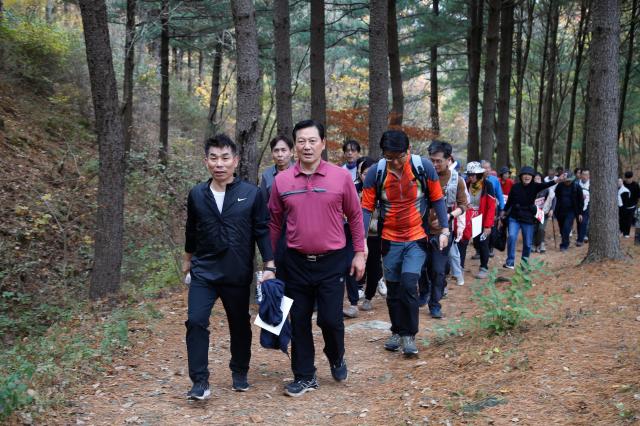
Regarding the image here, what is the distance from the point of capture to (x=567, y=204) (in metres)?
15.2

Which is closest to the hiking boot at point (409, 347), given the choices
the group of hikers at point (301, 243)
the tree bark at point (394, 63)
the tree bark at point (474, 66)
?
the group of hikers at point (301, 243)

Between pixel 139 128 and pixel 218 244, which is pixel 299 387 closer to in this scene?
pixel 218 244

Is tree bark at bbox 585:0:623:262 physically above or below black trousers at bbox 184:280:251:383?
above

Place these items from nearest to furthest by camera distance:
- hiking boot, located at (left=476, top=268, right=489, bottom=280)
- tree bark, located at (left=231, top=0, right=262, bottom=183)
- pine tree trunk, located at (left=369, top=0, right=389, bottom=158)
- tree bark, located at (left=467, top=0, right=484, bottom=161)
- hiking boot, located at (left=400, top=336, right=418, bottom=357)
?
1. hiking boot, located at (left=400, top=336, right=418, bottom=357)
2. tree bark, located at (left=231, top=0, right=262, bottom=183)
3. pine tree trunk, located at (left=369, top=0, right=389, bottom=158)
4. hiking boot, located at (left=476, top=268, right=489, bottom=280)
5. tree bark, located at (left=467, top=0, right=484, bottom=161)

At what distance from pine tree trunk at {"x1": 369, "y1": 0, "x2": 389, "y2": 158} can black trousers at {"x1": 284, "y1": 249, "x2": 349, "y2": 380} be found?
6185 millimetres

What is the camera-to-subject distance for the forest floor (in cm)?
457

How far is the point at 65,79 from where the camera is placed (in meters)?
20.9

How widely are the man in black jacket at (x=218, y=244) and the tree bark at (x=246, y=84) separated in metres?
2.76

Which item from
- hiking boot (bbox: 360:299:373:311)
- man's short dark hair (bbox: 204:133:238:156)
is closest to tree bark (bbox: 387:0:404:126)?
hiking boot (bbox: 360:299:373:311)

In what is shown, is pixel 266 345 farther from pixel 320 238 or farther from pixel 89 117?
pixel 89 117

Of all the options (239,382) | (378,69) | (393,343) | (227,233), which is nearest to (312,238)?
(227,233)

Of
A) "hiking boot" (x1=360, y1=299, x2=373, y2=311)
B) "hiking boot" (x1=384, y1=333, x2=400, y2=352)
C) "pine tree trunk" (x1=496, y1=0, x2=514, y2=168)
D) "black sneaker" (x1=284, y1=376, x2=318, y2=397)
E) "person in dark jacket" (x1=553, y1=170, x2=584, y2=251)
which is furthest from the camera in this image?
"pine tree trunk" (x1=496, y1=0, x2=514, y2=168)

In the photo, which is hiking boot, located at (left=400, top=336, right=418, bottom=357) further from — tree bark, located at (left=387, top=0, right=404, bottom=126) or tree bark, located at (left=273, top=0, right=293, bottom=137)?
tree bark, located at (left=387, top=0, right=404, bottom=126)

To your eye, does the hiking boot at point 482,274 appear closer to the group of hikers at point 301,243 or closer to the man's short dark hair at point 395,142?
the group of hikers at point 301,243
